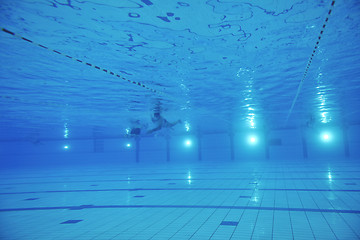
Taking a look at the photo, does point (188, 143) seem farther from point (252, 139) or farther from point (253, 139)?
point (253, 139)

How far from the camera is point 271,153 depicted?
83.3 feet

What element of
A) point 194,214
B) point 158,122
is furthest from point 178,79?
point 158,122

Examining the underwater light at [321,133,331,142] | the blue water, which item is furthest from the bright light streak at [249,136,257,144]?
the blue water

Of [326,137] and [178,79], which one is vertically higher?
[178,79]

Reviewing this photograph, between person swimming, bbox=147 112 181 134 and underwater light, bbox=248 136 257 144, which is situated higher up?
person swimming, bbox=147 112 181 134

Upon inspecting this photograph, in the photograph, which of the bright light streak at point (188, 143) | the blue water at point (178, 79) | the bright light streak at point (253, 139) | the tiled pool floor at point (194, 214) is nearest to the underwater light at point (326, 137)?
the bright light streak at point (253, 139)

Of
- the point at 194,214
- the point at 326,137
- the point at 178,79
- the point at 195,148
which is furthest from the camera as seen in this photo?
the point at 195,148

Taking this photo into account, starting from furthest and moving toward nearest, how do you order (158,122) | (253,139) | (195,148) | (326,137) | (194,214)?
(195,148)
(253,139)
(326,137)
(158,122)
(194,214)

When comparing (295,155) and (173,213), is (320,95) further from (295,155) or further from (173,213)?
(295,155)

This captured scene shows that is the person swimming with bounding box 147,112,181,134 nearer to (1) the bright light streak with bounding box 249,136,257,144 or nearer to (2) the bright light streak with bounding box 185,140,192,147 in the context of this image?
(2) the bright light streak with bounding box 185,140,192,147

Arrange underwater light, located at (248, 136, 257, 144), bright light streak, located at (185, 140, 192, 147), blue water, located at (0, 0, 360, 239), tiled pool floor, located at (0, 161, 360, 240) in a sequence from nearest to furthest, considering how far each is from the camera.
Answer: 1. blue water, located at (0, 0, 360, 239)
2. tiled pool floor, located at (0, 161, 360, 240)
3. underwater light, located at (248, 136, 257, 144)
4. bright light streak, located at (185, 140, 192, 147)

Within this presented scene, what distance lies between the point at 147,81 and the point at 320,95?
7200 millimetres

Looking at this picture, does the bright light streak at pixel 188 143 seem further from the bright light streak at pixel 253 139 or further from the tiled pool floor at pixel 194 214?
the tiled pool floor at pixel 194 214

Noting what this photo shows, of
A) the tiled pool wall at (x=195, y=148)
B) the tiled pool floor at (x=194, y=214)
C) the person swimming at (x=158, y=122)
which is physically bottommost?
the tiled pool floor at (x=194, y=214)
